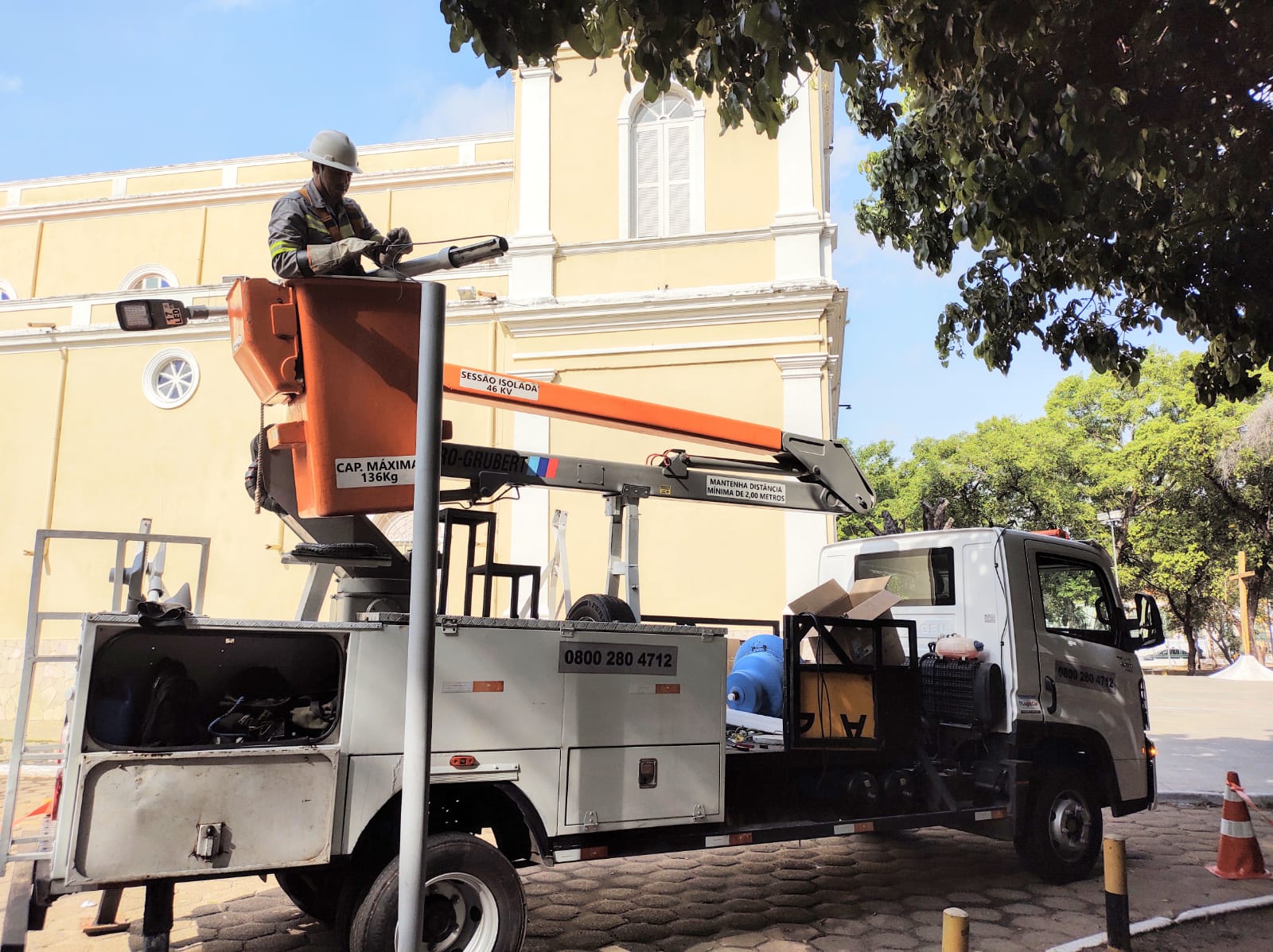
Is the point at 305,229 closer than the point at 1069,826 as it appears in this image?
Yes

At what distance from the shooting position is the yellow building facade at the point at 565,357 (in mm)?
14594

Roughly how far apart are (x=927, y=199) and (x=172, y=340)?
14.9 m

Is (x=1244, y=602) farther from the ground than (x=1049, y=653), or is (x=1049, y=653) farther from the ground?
(x=1244, y=602)

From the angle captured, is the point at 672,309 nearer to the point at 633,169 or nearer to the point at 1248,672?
the point at 633,169

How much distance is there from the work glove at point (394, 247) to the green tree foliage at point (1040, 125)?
0.91 meters

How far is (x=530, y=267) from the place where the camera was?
15742 millimetres

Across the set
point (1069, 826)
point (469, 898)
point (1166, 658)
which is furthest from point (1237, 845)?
point (1166, 658)

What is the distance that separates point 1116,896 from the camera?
15.0 ft

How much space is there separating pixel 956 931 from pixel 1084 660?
4898 mm

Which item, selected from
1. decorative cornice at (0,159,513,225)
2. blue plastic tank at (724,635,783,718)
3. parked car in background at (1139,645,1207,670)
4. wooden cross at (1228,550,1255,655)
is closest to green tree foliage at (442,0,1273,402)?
blue plastic tank at (724,635,783,718)

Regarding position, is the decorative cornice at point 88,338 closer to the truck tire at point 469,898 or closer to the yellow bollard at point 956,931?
the truck tire at point 469,898

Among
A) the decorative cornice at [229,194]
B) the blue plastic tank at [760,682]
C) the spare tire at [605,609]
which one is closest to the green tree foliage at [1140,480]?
the decorative cornice at [229,194]

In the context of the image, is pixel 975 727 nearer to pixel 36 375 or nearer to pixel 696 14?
pixel 696 14

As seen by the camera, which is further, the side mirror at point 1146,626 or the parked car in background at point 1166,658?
the parked car in background at point 1166,658
